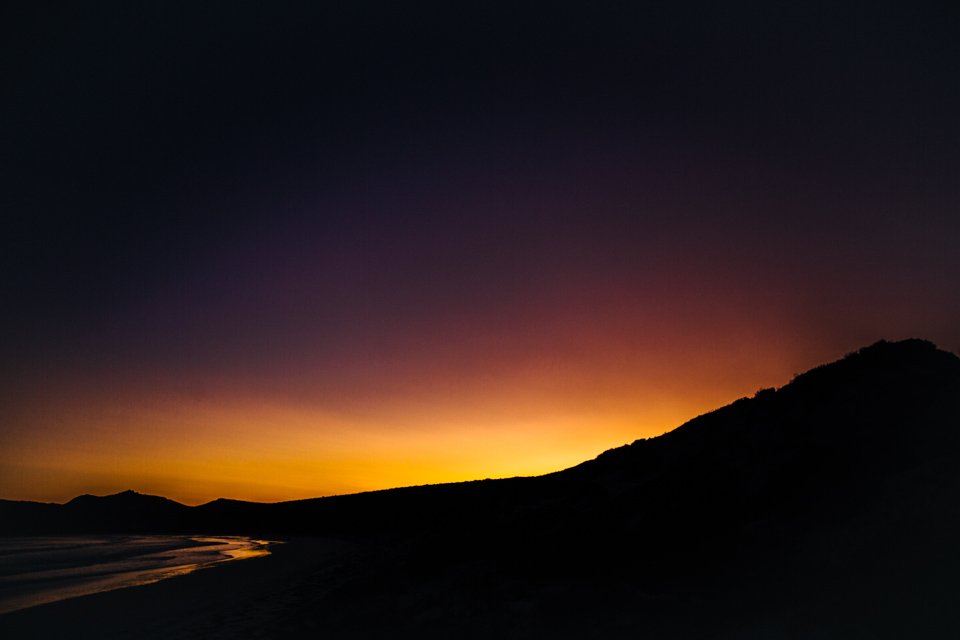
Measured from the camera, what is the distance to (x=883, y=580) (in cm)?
977

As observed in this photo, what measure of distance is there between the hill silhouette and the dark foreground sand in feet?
6.04

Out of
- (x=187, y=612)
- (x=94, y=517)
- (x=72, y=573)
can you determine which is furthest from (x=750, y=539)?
(x=94, y=517)

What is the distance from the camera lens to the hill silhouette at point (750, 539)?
10.0 m

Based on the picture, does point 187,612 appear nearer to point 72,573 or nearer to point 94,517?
point 72,573

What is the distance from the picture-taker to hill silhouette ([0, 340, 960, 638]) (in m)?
10.0

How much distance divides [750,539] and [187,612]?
57.2ft

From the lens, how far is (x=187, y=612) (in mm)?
18094

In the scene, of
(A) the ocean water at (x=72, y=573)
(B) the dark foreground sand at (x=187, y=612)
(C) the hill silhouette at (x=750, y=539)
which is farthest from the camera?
(A) the ocean water at (x=72, y=573)

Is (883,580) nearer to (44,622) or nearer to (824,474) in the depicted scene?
(824,474)

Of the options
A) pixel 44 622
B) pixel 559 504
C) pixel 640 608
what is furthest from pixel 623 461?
pixel 44 622

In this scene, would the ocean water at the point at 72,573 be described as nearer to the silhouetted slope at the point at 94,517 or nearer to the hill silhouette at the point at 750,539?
the hill silhouette at the point at 750,539

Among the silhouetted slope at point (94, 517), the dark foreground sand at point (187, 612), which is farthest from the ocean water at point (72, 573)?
the silhouetted slope at point (94, 517)

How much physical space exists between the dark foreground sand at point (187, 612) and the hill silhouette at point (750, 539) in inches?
72.5

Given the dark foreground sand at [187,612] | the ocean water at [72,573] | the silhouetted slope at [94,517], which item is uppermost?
the silhouetted slope at [94,517]
